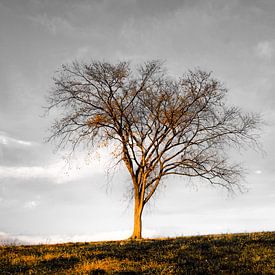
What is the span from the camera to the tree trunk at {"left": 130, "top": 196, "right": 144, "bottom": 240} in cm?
2836

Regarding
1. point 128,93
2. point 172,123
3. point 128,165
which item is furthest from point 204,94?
point 128,165

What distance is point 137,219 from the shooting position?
29.0m

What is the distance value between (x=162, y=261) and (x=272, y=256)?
3.78 meters

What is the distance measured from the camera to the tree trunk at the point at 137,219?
93.0ft

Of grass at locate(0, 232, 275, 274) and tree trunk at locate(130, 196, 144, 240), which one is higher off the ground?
tree trunk at locate(130, 196, 144, 240)

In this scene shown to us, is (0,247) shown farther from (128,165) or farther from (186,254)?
(128,165)

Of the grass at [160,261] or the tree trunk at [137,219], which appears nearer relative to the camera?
the grass at [160,261]

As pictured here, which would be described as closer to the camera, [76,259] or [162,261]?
[162,261]

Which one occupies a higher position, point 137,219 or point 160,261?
point 137,219

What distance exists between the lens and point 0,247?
66.2ft

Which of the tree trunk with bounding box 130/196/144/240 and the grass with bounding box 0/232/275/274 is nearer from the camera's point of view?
the grass with bounding box 0/232/275/274

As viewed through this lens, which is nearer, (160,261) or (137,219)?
(160,261)

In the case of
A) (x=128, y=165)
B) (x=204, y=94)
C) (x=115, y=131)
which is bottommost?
(x=128, y=165)

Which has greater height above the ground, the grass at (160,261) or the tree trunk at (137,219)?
the tree trunk at (137,219)
